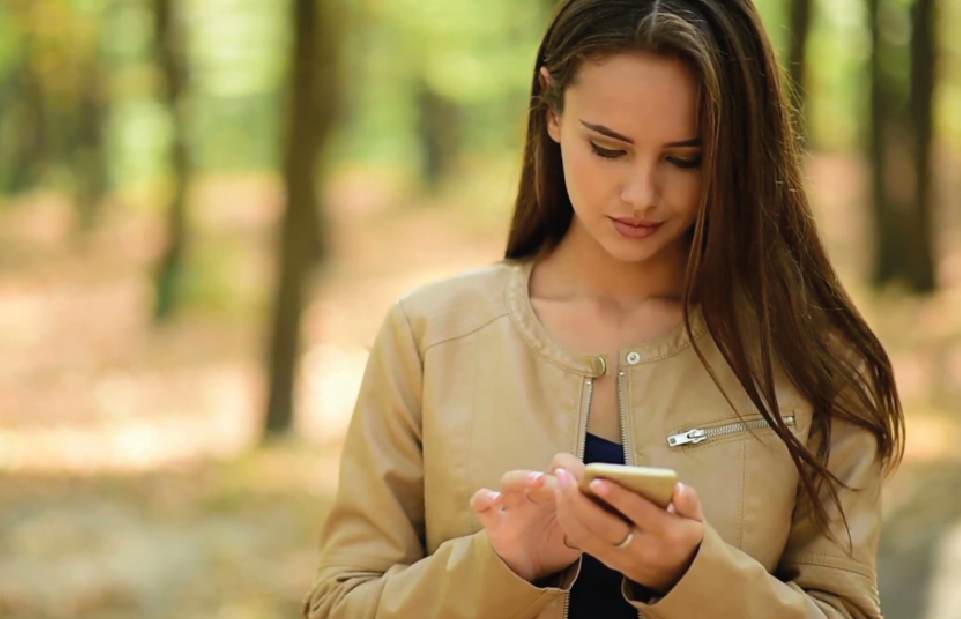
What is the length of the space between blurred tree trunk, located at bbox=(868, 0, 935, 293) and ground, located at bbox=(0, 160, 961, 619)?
1.07 ft

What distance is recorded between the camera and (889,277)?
1123 centimetres

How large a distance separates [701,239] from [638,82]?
11.0 inches

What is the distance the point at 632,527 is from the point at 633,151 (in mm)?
609

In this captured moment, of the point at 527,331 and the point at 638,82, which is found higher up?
the point at 638,82

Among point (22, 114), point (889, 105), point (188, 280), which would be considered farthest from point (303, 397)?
point (22, 114)

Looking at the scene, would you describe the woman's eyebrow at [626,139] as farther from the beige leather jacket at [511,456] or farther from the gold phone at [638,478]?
the gold phone at [638,478]

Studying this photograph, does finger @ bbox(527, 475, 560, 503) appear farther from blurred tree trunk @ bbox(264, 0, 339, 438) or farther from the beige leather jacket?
blurred tree trunk @ bbox(264, 0, 339, 438)

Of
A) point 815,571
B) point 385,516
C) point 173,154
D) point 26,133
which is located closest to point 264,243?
point 26,133

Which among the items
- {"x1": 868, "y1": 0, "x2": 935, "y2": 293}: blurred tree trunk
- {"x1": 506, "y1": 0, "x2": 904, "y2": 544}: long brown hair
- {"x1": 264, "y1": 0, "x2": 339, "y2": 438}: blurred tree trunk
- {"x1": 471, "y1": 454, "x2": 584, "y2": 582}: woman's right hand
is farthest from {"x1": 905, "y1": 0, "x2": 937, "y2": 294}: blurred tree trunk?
{"x1": 471, "y1": 454, "x2": 584, "y2": 582}: woman's right hand

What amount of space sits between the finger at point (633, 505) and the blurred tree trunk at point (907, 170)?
33.1 ft

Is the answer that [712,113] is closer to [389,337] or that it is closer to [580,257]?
[580,257]

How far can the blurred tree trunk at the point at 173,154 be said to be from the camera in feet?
41.0

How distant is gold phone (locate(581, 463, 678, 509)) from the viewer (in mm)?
1524

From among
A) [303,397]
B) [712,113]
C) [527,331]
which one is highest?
[712,113]
